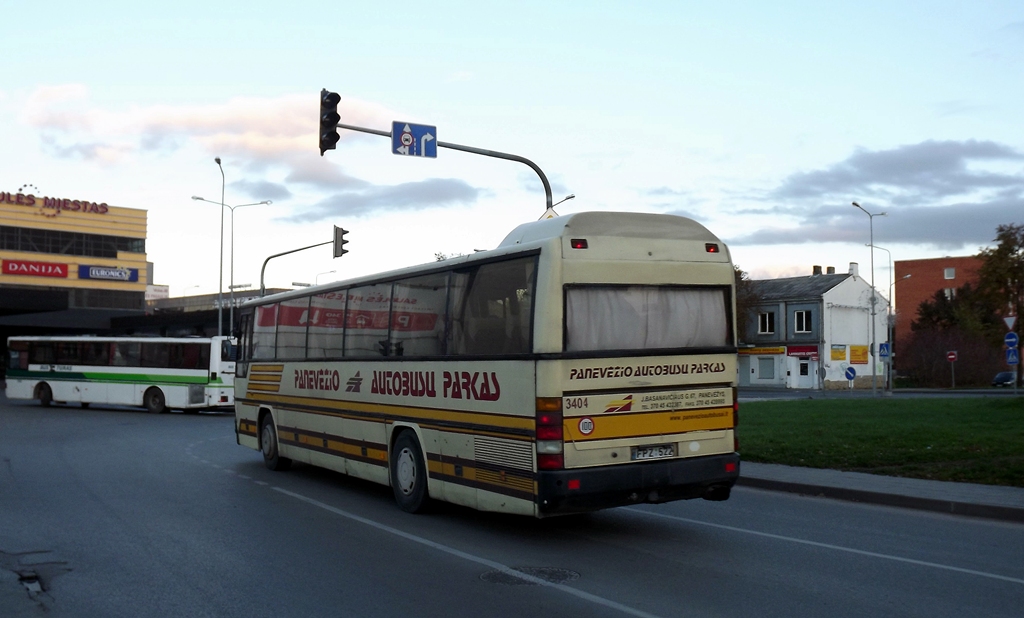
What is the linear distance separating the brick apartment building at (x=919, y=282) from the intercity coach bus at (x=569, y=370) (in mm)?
88318

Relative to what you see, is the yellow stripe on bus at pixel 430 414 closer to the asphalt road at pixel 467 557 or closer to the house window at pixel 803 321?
the asphalt road at pixel 467 557

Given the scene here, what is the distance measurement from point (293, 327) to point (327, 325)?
5.11ft

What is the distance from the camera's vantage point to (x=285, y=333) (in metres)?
15.4

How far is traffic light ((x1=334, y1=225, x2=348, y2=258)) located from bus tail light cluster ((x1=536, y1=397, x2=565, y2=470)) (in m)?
22.4

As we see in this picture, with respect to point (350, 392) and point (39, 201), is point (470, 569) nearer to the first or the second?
point (350, 392)

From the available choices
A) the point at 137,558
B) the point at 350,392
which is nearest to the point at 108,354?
the point at 350,392

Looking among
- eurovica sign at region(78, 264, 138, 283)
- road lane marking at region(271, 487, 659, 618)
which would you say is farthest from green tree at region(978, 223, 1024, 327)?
eurovica sign at region(78, 264, 138, 283)

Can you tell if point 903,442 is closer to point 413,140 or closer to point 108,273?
point 413,140

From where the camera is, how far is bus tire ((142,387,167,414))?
3506 cm

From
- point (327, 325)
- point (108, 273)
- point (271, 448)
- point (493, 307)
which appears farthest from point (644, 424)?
point (108, 273)

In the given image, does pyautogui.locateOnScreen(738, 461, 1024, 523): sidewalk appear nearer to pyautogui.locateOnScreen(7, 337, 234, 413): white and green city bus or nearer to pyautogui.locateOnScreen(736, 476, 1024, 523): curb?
pyautogui.locateOnScreen(736, 476, 1024, 523): curb

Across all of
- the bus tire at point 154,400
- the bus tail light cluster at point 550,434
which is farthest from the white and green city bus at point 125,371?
the bus tail light cluster at point 550,434

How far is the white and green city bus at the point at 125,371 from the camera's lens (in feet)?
112

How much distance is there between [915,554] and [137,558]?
7.12 metres
